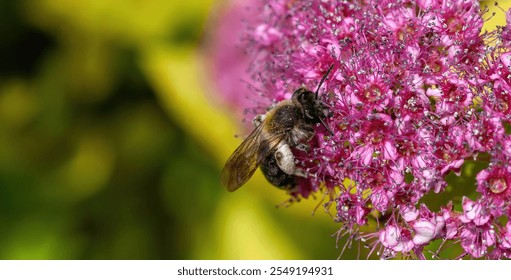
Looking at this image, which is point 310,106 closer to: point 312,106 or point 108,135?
point 312,106

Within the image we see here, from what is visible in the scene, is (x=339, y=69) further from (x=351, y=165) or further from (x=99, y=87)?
(x=99, y=87)

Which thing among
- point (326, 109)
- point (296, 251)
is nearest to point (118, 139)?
point (296, 251)

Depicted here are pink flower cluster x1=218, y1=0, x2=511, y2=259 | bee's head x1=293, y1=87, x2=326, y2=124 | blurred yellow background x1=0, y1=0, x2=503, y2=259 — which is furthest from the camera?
blurred yellow background x1=0, y1=0, x2=503, y2=259

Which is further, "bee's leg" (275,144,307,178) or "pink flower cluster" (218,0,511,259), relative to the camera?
"bee's leg" (275,144,307,178)

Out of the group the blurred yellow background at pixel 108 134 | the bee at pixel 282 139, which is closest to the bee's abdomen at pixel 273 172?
the bee at pixel 282 139

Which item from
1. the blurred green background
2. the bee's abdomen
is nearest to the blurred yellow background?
the blurred green background

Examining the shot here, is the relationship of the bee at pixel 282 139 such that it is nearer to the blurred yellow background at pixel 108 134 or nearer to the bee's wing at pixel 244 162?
the bee's wing at pixel 244 162

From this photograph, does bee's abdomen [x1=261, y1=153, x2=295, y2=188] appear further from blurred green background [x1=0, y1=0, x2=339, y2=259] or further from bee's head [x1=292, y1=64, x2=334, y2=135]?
blurred green background [x1=0, y1=0, x2=339, y2=259]
